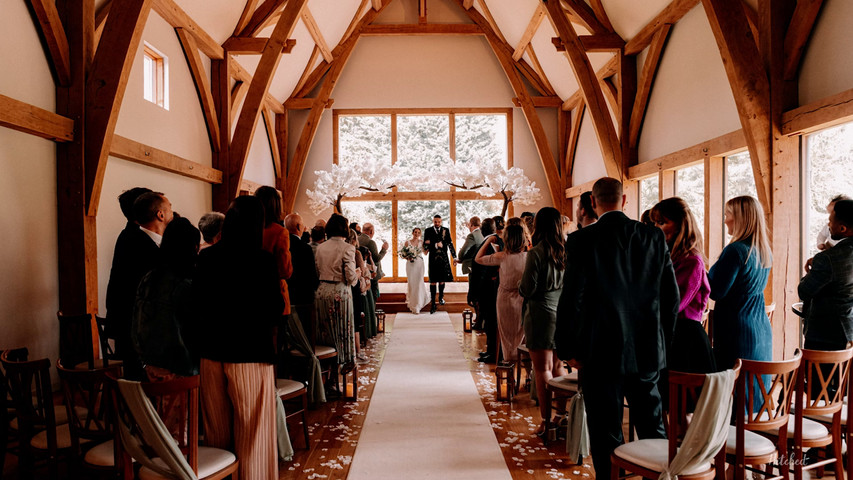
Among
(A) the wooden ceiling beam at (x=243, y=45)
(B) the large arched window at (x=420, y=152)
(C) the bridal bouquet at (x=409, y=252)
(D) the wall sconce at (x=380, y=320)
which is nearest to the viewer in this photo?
(D) the wall sconce at (x=380, y=320)

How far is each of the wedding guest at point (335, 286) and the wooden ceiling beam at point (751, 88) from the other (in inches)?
151

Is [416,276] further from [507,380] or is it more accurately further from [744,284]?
[744,284]

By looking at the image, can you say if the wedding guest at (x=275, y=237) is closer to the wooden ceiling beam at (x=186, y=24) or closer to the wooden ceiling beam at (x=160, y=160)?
the wooden ceiling beam at (x=160, y=160)

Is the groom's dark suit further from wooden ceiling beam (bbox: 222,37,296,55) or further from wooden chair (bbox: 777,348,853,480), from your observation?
wooden ceiling beam (bbox: 222,37,296,55)

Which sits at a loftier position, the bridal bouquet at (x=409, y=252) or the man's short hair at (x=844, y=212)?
the man's short hair at (x=844, y=212)

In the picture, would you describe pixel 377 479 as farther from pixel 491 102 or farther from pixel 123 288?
pixel 491 102

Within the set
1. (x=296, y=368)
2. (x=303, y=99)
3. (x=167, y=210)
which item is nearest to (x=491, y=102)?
(x=303, y=99)

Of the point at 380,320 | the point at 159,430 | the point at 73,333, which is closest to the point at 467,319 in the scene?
the point at 380,320

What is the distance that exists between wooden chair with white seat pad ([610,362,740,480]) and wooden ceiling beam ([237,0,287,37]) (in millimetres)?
8903

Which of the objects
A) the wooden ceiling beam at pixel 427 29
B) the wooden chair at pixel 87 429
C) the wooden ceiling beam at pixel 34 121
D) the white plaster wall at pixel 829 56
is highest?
the wooden ceiling beam at pixel 427 29

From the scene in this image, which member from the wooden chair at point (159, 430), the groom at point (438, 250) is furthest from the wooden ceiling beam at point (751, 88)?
the groom at point (438, 250)

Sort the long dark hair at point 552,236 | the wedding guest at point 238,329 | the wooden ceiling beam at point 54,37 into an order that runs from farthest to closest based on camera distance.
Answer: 1. the wooden ceiling beam at point 54,37
2. the long dark hair at point 552,236
3. the wedding guest at point 238,329

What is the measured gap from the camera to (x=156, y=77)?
24.6 feet

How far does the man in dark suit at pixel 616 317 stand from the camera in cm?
264
